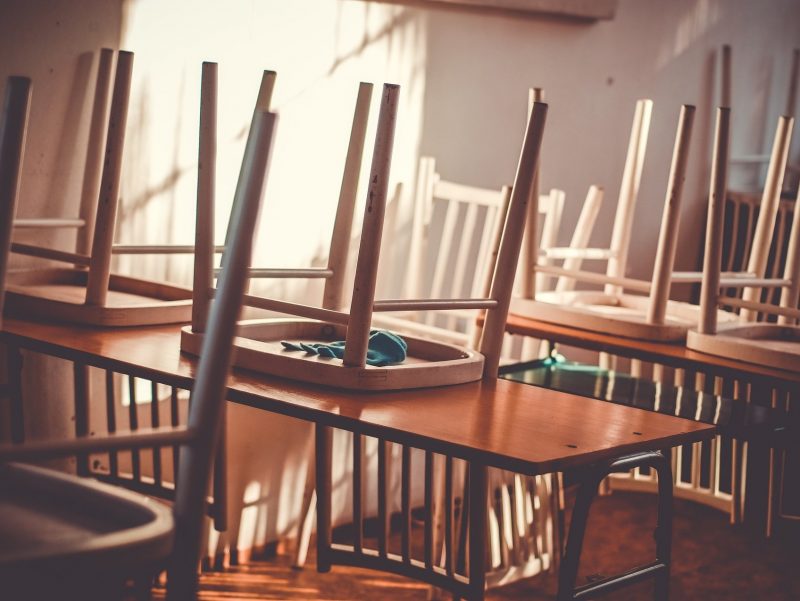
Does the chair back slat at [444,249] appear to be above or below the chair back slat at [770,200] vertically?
below

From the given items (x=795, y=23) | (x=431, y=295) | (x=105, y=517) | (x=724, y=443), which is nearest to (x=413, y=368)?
(x=105, y=517)

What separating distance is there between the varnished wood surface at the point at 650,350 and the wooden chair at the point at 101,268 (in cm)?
77

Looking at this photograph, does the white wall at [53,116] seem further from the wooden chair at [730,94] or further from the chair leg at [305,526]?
the wooden chair at [730,94]

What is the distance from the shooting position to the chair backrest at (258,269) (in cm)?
177

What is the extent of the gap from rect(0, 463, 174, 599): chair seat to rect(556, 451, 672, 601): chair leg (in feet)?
2.00

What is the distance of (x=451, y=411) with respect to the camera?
64.1 inches

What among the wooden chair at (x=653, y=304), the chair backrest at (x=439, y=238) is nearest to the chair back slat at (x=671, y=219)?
the wooden chair at (x=653, y=304)

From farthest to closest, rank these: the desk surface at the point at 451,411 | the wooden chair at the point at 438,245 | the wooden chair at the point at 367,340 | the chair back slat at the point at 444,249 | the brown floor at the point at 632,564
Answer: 1. the chair back slat at the point at 444,249
2. the wooden chair at the point at 438,245
3. the brown floor at the point at 632,564
4. the wooden chair at the point at 367,340
5. the desk surface at the point at 451,411

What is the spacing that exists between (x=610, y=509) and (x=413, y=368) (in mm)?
2155

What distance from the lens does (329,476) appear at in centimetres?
203

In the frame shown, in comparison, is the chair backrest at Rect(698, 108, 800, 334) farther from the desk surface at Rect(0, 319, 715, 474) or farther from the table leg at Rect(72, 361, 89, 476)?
the table leg at Rect(72, 361, 89, 476)

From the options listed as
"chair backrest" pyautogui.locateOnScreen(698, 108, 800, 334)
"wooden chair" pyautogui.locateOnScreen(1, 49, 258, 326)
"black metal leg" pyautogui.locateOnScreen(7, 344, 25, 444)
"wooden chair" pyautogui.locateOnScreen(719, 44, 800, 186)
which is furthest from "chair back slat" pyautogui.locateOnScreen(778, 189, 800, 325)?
"wooden chair" pyautogui.locateOnScreen(719, 44, 800, 186)

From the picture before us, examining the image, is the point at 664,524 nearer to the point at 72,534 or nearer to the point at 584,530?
the point at 584,530

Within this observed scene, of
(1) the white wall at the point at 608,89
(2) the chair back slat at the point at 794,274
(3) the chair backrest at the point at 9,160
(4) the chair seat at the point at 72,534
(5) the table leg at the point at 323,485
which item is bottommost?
(5) the table leg at the point at 323,485
